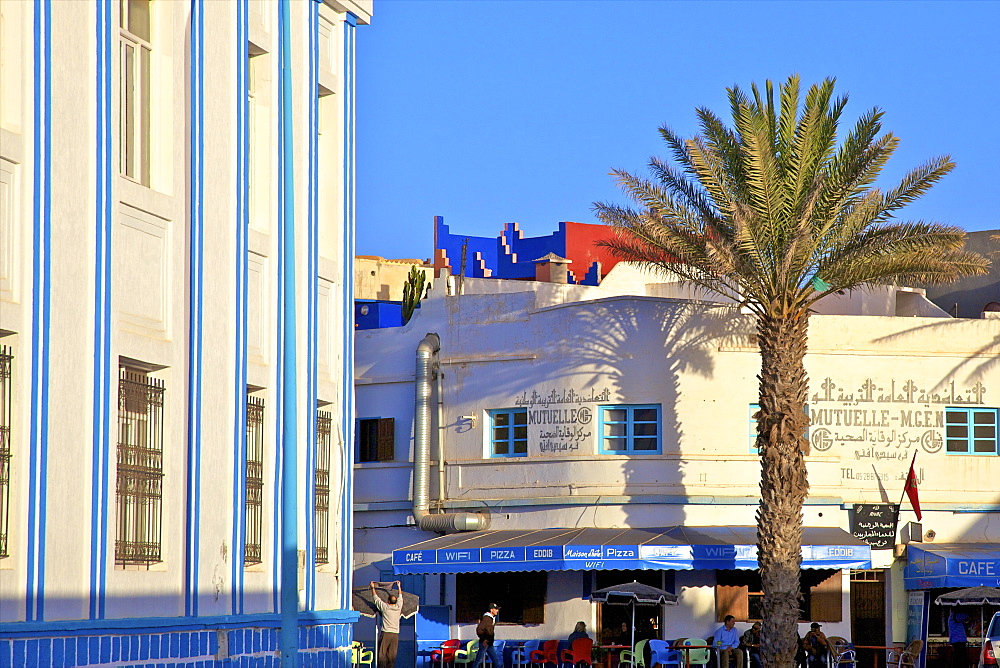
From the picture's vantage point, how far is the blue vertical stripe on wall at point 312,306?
15734mm

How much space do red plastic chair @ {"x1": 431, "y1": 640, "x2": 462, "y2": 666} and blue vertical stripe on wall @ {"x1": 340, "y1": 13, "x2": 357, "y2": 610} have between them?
9.31 metres

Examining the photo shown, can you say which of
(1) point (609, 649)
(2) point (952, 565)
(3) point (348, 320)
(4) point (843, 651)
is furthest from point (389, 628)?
(2) point (952, 565)

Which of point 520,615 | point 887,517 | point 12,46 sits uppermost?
point 12,46

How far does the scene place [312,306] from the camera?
15844mm

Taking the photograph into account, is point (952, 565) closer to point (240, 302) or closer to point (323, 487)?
point (323, 487)

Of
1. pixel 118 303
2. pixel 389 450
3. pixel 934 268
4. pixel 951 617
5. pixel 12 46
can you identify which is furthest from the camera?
pixel 389 450

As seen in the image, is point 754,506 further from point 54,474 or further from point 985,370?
point 54,474

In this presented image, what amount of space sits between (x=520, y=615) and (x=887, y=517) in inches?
279

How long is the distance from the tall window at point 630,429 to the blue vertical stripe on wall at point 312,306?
40.4ft

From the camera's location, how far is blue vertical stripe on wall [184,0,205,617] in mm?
13359

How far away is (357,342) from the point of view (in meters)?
30.2

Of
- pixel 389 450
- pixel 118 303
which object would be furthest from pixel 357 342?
pixel 118 303

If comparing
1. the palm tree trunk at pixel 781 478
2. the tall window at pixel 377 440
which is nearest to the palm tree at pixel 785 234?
the palm tree trunk at pixel 781 478

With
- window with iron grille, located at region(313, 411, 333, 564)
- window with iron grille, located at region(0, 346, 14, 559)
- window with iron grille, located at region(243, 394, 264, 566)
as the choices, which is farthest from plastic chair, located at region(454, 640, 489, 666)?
window with iron grille, located at region(0, 346, 14, 559)
